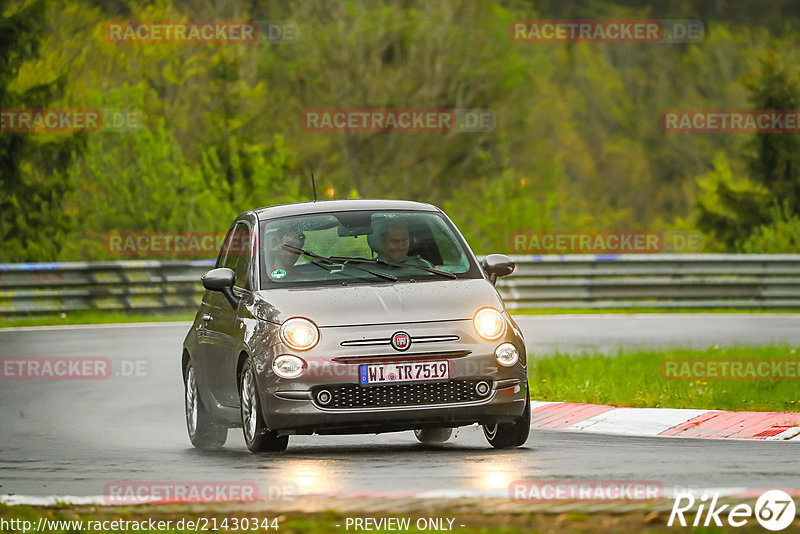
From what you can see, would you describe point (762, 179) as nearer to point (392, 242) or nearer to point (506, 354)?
point (392, 242)

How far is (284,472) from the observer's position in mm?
8953

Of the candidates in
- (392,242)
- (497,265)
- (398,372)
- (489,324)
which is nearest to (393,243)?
(392,242)

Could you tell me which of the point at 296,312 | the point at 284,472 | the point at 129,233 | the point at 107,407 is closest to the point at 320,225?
the point at 296,312

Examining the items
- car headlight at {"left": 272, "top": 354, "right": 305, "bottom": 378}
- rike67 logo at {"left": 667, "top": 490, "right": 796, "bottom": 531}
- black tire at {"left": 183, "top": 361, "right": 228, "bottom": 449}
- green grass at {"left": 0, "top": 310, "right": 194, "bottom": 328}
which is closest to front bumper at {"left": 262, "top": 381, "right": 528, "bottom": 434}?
car headlight at {"left": 272, "top": 354, "right": 305, "bottom": 378}

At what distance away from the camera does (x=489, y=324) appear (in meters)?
9.85

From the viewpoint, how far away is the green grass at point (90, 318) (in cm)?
2402

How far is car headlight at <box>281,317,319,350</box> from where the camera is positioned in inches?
378

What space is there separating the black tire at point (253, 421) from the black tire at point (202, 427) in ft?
3.32

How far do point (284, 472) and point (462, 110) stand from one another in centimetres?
4160

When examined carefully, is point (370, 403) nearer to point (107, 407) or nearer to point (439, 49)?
point (107, 407)

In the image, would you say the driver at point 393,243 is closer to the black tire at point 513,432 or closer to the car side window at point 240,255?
the car side window at point 240,255

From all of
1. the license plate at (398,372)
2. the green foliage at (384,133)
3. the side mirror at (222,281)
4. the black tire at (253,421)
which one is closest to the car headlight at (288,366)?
the black tire at (253,421)

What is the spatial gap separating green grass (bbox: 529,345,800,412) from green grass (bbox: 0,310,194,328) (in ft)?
34.2

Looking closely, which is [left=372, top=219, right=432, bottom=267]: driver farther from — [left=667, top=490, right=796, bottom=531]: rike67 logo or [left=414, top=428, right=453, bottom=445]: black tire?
[left=667, top=490, right=796, bottom=531]: rike67 logo
